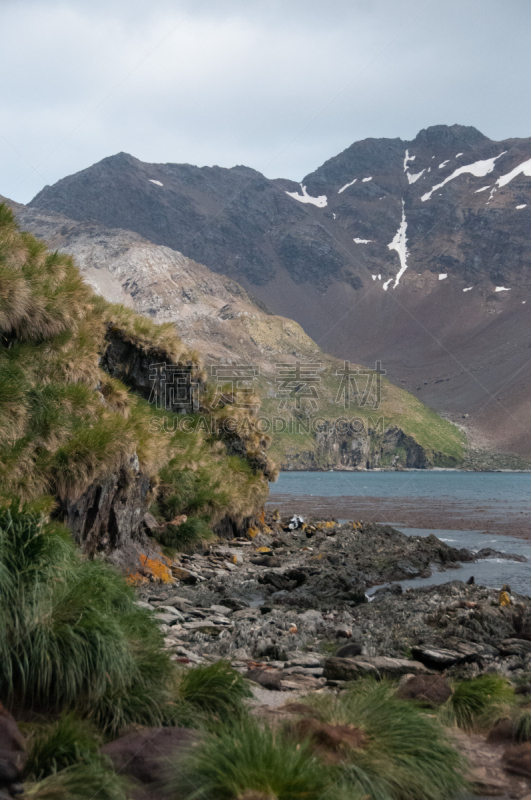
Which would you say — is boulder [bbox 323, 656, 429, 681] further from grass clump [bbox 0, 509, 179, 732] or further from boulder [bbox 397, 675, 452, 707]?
grass clump [bbox 0, 509, 179, 732]

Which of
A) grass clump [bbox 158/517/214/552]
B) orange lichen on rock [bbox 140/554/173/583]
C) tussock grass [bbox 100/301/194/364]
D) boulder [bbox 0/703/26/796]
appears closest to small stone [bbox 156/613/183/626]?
orange lichen on rock [bbox 140/554/173/583]

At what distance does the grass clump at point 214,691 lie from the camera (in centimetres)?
530

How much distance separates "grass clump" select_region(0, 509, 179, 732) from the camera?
4.89 m

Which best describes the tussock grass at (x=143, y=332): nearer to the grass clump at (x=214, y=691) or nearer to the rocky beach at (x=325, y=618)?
the rocky beach at (x=325, y=618)

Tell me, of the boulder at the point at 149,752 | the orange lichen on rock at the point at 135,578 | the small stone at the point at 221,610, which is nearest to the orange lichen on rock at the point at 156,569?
the orange lichen on rock at the point at 135,578

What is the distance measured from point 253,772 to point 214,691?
66.0 inches

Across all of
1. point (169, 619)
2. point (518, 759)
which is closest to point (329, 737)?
point (518, 759)

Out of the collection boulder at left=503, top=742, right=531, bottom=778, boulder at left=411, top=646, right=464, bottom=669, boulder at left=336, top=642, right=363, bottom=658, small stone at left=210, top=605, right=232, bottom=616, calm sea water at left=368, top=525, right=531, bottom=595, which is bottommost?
calm sea water at left=368, top=525, right=531, bottom=595

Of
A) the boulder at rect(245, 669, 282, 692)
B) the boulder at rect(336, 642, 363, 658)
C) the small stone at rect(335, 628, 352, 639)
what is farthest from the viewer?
the small stone at rect(335, 628, 352, 639)

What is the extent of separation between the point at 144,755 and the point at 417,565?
65.9 feet

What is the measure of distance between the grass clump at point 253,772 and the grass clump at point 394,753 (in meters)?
0.38

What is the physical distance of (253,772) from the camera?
383 cm

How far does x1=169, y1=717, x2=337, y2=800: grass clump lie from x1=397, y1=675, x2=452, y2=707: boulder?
2553 millimetres

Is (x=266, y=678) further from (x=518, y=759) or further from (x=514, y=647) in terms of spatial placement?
(x=514, y=647)
